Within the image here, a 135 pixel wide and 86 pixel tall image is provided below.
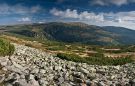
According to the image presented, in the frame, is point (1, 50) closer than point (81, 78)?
No

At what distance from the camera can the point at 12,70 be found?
33812 mm

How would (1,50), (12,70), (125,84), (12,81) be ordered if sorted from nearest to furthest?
1. (12,81)
2. (125,84)
3. (12,70)
4. (1,50)

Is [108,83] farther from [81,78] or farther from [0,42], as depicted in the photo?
[0,42]

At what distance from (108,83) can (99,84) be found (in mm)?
1832

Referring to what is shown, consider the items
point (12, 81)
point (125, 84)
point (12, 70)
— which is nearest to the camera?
point (12, 81)

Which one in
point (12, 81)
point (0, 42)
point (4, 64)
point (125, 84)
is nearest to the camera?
point (12, 81)

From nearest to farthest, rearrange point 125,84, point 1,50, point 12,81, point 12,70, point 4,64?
1. point 12,81
2. point 125,84
3. point 12,70
4. point 4,64
5. point 1,50

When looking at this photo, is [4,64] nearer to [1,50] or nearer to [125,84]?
[1,50]

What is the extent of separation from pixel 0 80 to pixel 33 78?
139 inches

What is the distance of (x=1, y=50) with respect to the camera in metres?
47.3

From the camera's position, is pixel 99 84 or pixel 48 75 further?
pixel 48 75

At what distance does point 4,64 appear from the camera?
118ft

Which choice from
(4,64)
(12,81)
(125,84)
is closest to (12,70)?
(4,64)

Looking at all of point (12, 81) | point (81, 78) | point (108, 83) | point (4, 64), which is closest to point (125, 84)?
point (108, 83)
